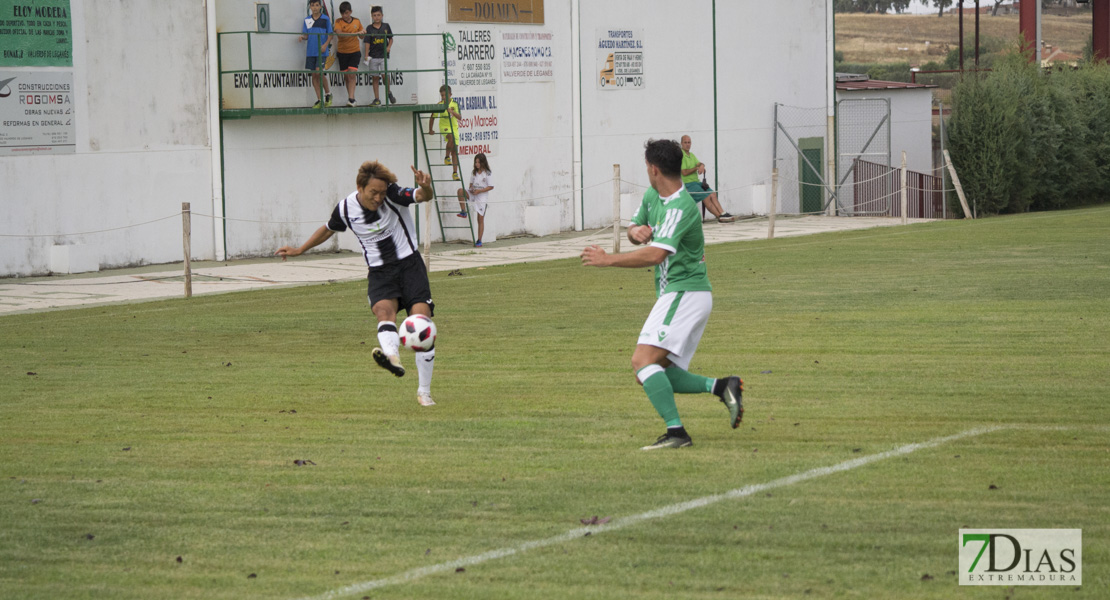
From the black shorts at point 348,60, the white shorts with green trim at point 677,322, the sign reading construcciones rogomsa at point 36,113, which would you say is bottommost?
the white shorts with green trim at point 677,322

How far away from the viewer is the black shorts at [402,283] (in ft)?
34.8

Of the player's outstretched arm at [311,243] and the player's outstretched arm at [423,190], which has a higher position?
the player's outstretched arm at [423,190]

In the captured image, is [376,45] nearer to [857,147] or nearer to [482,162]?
[482,162]

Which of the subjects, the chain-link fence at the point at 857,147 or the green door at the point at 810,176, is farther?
the chain-link fence at the point at 857,147

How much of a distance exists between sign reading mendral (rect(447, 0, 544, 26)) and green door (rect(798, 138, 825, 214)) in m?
10.1

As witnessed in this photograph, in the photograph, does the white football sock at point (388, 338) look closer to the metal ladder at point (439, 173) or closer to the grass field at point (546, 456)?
the grass field at point (546, 456)

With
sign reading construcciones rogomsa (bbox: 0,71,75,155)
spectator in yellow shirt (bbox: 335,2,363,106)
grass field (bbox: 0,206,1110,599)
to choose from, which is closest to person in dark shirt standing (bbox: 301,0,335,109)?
spectator in yellow shirt (bbox: 335,2,363,106)

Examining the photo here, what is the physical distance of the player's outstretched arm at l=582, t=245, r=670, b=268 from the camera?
25.8 feet

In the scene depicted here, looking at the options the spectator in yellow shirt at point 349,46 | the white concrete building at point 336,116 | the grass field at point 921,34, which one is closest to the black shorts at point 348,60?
the spectator in yellow shirt at point 349,46

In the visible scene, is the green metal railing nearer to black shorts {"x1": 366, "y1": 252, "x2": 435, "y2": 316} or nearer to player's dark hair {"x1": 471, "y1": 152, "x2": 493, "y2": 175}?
player's dark hair {"x1": 471, "y1": 152, "x2": 493, "y2": 175}

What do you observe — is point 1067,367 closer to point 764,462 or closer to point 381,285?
point 764,462

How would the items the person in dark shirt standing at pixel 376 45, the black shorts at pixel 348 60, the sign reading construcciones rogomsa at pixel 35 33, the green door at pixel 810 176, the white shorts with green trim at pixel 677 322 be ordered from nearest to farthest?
1. the white shorts with green trim at pixel 677 322
2. the sign reading construcciones rogomsa at pixel 35 33
3. the black shorts at pixel 348 60
4. the person in dark shirt standing at pixel 376 45
5. the green door at pixel 810 176

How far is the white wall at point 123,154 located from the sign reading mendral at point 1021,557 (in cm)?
1988

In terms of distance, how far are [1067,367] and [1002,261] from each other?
9.77 m
